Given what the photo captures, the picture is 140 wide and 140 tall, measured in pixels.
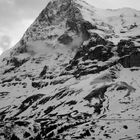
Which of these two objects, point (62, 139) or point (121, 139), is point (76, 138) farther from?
point (121, 139)

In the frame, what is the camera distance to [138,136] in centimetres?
18050

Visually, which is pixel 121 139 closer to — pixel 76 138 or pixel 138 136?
pixel 138 136

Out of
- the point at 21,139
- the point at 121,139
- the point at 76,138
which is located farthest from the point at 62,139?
the point at 121,139

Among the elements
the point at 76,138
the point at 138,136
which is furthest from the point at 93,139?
the point at 138,136

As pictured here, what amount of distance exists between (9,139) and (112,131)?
6119cm

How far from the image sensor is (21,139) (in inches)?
7805

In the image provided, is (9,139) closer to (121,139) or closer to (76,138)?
(76,138)

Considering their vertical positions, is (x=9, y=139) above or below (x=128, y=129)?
above

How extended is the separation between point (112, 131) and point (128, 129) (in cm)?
958

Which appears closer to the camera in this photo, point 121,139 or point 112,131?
point 121,139

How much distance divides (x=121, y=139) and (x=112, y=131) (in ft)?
64.1

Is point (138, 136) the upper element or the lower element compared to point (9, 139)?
lower

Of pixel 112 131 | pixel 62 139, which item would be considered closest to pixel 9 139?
pixel 62 139

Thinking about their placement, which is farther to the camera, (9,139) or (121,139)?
(9,139)
